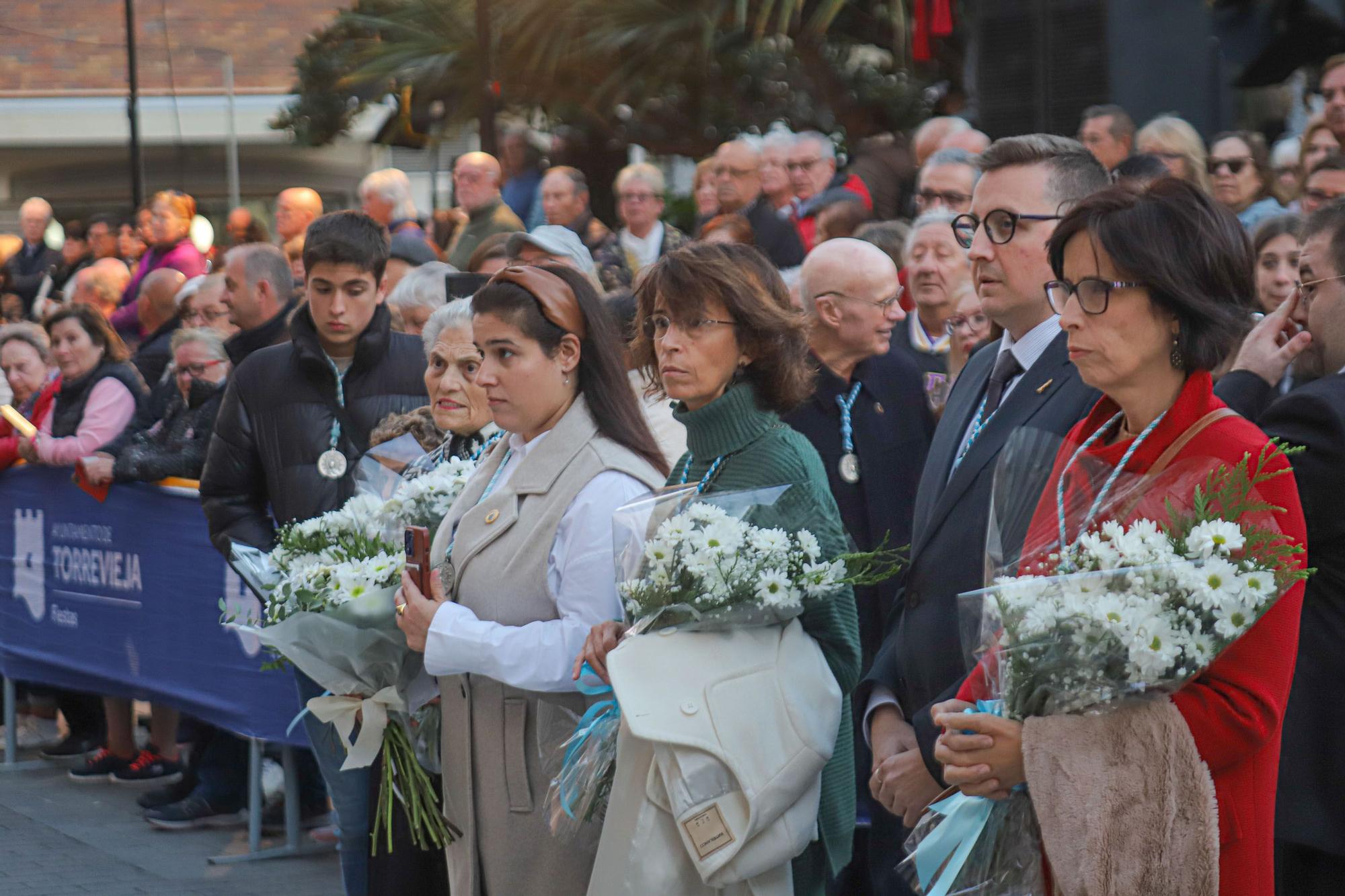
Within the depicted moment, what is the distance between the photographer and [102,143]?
105ft

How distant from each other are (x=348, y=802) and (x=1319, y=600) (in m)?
3.02

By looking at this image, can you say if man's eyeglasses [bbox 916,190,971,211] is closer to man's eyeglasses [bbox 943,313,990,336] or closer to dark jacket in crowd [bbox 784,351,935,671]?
man's eyeglasses [bbox 943,313,990,336]

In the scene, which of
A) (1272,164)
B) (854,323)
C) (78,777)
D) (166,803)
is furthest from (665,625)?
(1272,164)

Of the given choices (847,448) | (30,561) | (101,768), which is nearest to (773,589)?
(847,448)

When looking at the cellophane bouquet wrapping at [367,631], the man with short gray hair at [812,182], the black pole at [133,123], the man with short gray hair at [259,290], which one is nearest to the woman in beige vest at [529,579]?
the cellophane bouquet wrapping at [367,631]

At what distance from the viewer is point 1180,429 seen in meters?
2.86

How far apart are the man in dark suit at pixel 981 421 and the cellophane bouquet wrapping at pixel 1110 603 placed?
15.6 inches

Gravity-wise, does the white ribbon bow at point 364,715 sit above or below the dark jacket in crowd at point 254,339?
below

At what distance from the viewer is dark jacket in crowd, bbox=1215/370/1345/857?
346cm

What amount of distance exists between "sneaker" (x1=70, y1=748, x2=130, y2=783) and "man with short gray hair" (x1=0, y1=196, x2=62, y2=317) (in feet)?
27.8

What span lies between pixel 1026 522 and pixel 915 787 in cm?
63

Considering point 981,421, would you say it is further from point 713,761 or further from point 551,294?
point 551,294

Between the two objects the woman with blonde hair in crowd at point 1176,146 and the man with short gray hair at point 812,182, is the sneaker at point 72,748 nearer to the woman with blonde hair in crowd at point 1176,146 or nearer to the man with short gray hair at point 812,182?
the man with short gray hair at point 812,182

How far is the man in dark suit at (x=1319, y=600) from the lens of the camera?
3.46 m
